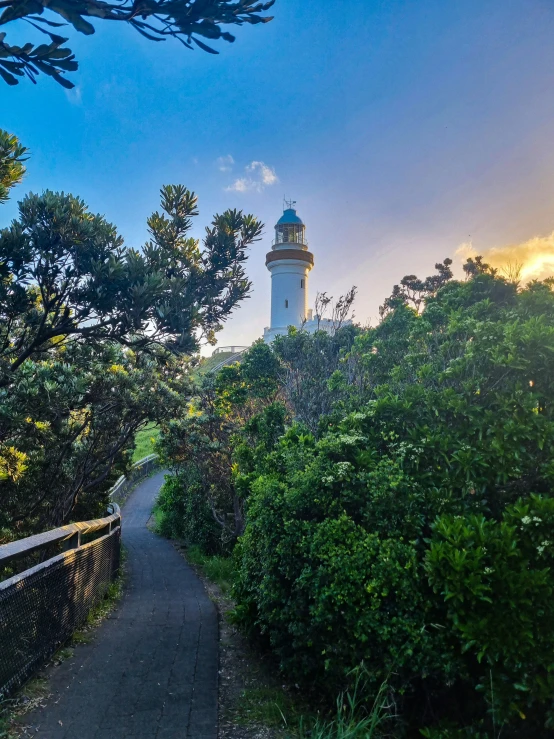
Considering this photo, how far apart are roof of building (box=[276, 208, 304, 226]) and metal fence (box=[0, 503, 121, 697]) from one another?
31.5 m

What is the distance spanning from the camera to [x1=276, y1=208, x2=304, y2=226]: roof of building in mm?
35625

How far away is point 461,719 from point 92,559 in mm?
4432

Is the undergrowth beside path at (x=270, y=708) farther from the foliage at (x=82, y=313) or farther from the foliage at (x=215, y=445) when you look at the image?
the foliage at (x=215, y=445)

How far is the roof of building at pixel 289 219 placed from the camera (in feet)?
117

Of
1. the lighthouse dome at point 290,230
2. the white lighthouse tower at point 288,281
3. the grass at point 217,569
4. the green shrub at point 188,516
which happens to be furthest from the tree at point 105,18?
the lighthouse dome at point 290,230

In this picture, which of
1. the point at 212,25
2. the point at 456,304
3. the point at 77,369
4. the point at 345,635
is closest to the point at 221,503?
the point at 77,369

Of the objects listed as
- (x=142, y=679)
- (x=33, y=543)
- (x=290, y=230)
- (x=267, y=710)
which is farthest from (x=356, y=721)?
(x=290, y=230)

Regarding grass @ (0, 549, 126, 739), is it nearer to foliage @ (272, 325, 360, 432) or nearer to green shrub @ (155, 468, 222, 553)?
foliage @ (272, 325, 360, 432)

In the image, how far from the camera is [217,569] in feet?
34.0

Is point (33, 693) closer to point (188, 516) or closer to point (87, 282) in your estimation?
point (87, 282)

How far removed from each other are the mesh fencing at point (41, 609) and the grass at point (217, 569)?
2.78 metres

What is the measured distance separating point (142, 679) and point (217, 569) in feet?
19.8

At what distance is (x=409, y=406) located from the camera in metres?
4.71

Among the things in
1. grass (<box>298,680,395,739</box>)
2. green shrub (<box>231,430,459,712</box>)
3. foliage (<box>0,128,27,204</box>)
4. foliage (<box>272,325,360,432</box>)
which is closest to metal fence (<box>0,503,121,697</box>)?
green shrub (<box>231,430,459,712</box>)
